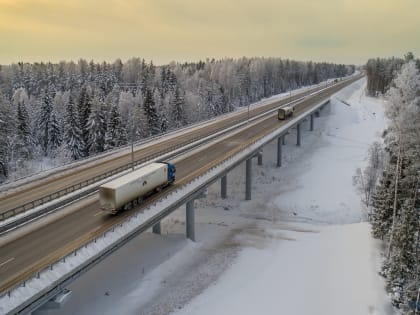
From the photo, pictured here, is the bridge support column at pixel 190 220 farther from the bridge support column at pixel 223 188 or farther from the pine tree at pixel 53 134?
the pine tree at pixel 53 134

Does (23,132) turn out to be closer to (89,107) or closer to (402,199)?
(89,107)

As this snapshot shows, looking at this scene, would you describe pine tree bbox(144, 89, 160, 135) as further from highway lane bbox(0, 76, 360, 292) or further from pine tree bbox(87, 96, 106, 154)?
highway lane bbox(0, 76, 360, 292)

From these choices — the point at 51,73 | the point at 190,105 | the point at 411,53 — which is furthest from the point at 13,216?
the point at 51,73

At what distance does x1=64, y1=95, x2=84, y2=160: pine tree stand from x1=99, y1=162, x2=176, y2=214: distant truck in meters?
43.0

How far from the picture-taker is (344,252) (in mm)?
36656

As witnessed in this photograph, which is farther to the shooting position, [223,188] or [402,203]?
[223,188]

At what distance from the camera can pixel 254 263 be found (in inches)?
1442

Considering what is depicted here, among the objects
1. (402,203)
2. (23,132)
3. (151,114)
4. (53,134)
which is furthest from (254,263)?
(53,134)

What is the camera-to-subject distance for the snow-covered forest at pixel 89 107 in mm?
75438

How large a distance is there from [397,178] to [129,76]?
14116 centimetres

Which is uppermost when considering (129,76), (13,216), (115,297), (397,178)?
(129,76)

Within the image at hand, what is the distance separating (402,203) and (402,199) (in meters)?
0.52

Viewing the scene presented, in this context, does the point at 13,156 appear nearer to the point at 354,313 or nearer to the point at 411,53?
the point at 354,313

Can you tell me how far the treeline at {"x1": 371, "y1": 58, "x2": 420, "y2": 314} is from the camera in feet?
89.0
